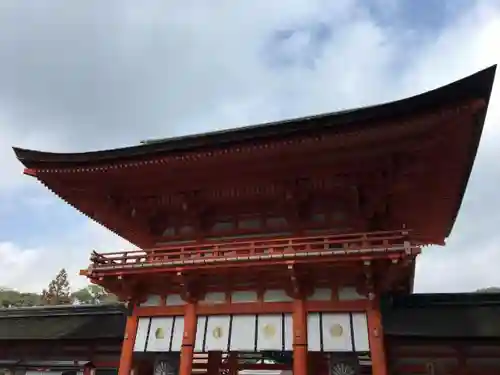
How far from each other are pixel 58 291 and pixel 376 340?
5454cm

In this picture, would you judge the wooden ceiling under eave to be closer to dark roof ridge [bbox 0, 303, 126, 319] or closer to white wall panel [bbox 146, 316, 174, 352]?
white wall panel [bbox 146, 316, 174, 352]

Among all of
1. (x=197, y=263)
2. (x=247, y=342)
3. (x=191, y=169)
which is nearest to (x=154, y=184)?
(x=191, y=169)

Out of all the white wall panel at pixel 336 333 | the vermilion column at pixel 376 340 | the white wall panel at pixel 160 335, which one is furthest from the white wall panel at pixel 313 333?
the white wall panel at pixel 160 335

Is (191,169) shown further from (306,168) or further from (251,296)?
(251,296)

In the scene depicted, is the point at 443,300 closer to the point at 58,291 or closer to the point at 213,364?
the point at 213,364

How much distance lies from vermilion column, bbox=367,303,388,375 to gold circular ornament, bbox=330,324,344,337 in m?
0.61

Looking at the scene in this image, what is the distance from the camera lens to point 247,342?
9836mm

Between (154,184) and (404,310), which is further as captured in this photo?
(154,184)

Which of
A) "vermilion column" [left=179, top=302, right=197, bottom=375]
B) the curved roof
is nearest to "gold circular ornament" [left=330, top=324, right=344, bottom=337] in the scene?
"vermilion column" [left=179, top=302, right=197, bottom=375]

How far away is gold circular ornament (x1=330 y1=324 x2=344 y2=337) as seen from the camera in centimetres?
932

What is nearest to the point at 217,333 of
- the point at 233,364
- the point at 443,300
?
the point at 233,364

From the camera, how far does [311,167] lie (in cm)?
988

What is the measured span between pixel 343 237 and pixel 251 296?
103 inches

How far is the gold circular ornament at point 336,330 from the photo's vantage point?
9320mm
